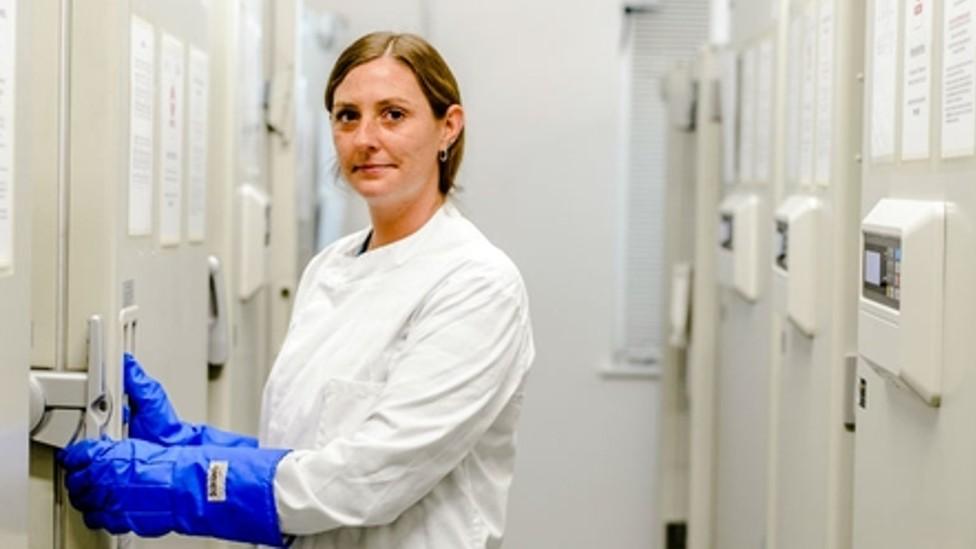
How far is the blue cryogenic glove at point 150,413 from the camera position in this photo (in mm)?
1892

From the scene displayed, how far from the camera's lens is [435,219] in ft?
6.46

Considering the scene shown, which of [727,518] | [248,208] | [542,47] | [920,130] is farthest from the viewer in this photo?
[542,47]

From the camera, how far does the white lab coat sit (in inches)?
68.7

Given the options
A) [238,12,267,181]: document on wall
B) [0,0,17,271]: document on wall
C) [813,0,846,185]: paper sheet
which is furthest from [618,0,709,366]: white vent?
[0,0,17,271]: document on wall

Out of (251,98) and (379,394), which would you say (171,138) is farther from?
(251,98)

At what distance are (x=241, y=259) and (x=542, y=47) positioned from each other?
6.07 ft

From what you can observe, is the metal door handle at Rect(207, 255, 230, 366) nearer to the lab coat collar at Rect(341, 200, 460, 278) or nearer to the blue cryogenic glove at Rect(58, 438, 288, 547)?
the lab coat collar at Rect(341, 200, 460, 278)

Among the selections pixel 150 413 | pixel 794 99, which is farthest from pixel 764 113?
pixel 150 413

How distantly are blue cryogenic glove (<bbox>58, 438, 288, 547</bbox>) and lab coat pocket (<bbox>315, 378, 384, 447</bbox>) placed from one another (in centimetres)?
13

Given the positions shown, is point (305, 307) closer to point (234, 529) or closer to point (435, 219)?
point (435, 219)

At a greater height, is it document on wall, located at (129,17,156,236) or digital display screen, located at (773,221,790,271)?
document on wall, located at (129,17,156,236)

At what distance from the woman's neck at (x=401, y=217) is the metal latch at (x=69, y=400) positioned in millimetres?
466

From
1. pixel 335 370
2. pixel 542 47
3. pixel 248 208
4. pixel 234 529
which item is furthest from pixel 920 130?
pixel 542 47

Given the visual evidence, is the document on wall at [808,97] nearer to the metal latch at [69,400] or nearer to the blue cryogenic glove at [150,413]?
the blue cryogenic glove at [150,413]
